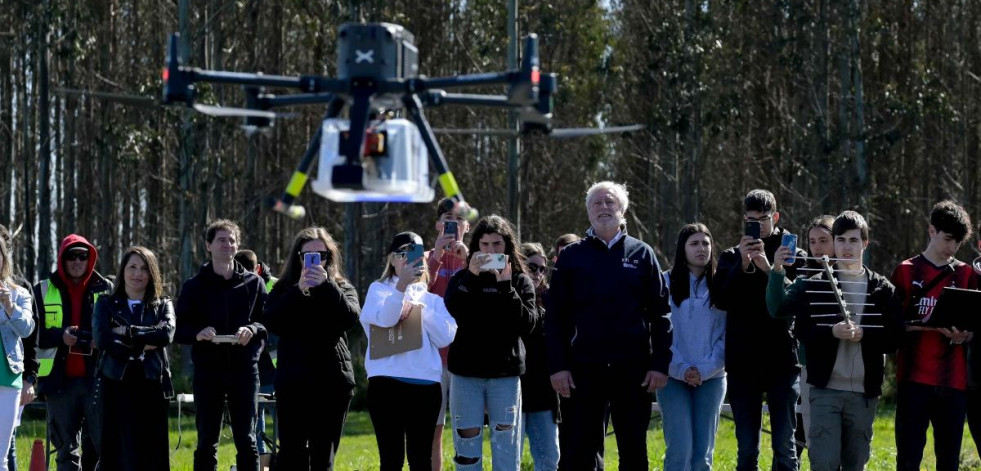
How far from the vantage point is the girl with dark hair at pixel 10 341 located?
993 cm

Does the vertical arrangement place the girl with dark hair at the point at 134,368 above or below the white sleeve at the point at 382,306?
below

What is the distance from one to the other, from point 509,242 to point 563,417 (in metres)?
1.52

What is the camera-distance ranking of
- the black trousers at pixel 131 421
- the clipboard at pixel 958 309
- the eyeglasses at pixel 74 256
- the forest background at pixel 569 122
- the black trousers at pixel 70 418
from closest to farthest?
1. the clipboard at pixel 958 309
2. the black trousers at pixel 131 421
3. the black trousers at pixel 70 418
4. the eyeglasses at pixel 74 256
5. the forest background at pixel 569 122

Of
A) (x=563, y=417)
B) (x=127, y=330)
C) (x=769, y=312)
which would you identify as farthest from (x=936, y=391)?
(x=127, y=330)

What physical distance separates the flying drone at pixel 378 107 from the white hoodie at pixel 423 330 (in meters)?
3.26

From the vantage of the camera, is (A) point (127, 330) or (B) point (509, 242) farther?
(A) point (127, 330)

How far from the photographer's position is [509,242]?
9617 mm

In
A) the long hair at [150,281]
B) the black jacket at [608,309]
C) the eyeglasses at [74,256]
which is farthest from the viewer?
the eyeglasses at [74,256]

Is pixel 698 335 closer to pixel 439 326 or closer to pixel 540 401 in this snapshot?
pixel 540 401

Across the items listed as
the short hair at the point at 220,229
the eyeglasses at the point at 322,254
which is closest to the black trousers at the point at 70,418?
the short hair at the point at 220,229

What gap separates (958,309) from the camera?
29.0ft

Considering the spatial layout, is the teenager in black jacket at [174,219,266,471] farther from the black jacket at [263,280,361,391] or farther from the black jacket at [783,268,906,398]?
the black jacket at [783,268,906,398]

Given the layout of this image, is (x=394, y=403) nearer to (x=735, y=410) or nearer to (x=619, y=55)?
(x=735, y=410)

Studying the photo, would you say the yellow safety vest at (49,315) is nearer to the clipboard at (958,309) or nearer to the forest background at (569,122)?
the clipboard at (958,309)
